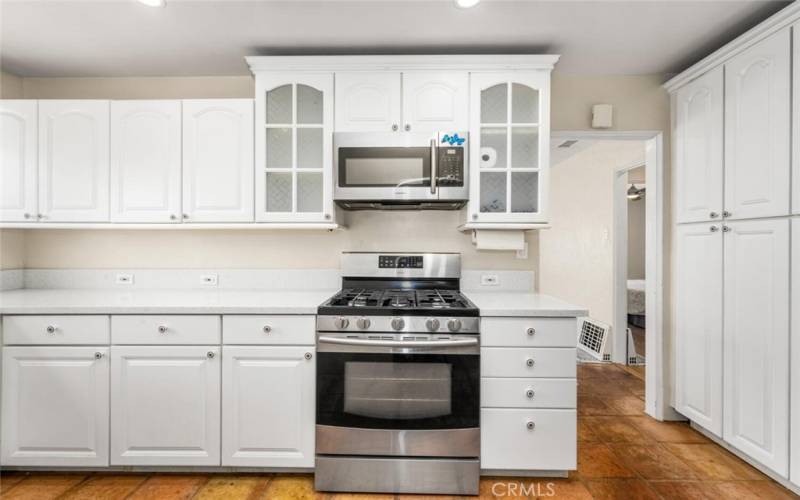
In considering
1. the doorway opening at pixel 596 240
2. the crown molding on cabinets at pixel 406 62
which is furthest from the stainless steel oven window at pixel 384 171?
the doorway opening at pixel 596 240

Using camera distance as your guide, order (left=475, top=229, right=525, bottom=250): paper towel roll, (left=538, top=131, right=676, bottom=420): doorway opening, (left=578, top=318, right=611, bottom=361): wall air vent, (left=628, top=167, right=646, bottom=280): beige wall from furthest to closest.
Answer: (left=628, top=167, right=646, bottom=280): beige wall → (left=578, top=318, right=611, bottom=361): wall air vent → (left=538, top=131, right=676, bottom=420): doorway opening → (left=475, top=229, right=525, bottom=250): paper towel roll

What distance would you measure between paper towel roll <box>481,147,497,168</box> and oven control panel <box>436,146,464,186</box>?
0.14 m

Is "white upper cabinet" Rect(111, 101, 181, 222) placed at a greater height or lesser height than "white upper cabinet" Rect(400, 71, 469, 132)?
lesser

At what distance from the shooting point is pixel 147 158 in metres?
2.34

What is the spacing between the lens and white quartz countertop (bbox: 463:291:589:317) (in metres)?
1.96

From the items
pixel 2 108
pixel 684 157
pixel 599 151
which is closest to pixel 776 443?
pixel 684 157

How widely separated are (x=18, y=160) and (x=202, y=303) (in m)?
1.48

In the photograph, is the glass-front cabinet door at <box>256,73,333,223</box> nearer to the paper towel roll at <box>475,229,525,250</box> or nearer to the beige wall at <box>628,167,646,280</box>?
the paper towel roll at <box>475,229,525,250</box>

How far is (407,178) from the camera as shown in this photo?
88.1 inches

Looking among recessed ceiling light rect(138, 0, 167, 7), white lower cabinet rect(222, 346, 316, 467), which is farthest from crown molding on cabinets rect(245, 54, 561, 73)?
white lower cabinet rect(222, 346, 316, 467)

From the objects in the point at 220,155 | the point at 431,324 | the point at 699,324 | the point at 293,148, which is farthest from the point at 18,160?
the point at 699,324

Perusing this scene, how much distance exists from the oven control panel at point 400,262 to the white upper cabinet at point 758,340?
1712 millimetres

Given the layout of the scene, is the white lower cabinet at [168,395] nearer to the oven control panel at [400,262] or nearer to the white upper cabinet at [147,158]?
the white upper cabinet at [147,158]

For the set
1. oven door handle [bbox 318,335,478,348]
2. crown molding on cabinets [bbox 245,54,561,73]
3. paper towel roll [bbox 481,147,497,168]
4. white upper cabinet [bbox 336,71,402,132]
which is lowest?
oven door handle [bbox 318,335,478,348]
